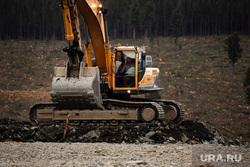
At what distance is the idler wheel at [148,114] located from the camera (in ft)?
56.5

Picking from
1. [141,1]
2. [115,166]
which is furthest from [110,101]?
[141,1]

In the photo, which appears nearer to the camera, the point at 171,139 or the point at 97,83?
the point at 171,139

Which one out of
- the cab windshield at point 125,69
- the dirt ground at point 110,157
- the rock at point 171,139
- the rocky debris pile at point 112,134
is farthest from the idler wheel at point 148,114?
Result: the dirt ground at point 110,157

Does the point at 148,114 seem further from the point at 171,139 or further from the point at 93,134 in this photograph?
the point at 93,134

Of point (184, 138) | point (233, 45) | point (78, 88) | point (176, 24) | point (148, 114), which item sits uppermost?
point (176, 24)

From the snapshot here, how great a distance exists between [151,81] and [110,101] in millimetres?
2365

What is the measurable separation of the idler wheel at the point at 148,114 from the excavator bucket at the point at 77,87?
2.29 m

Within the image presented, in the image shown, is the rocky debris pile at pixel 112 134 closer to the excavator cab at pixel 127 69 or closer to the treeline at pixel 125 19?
the excavator cab at pixel 127 69

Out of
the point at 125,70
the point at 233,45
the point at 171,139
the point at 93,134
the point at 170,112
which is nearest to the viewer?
the point at 171,139

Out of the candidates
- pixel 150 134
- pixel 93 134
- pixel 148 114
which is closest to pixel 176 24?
pixel 148 114

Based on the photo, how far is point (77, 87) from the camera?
50.4 ft

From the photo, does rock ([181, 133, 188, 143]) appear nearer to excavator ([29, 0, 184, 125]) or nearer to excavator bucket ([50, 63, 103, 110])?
excavator ([29, 0, 184, 125])

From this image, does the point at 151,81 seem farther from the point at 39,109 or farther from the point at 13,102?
the point at 13,102

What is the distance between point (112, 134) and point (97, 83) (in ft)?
6.89
